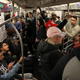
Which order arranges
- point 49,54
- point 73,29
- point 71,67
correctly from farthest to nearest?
point 73,29 → point 49,54 → point 71,67

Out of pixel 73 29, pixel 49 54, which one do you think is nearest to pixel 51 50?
pixel 49 54

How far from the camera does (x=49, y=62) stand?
62.8 inches

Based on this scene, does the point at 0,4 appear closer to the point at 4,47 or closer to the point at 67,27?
the point at 4,47

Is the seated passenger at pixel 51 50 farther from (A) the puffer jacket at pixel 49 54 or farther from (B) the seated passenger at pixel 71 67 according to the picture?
(B) the seated passenger at pixel 71 67

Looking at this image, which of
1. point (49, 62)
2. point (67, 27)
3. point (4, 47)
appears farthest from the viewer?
point (67, 27)

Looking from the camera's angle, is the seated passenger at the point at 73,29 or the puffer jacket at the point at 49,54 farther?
the seated passenger at the point at 73,29

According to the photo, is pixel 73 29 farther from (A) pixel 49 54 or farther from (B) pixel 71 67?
(B) pixel 71 67

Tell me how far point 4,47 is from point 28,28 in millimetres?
2280

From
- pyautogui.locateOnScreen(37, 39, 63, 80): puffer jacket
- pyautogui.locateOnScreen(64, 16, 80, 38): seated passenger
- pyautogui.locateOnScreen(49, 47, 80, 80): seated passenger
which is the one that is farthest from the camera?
pyautogui.locateOnScreen(64, 16, 80, 38): seated passenger

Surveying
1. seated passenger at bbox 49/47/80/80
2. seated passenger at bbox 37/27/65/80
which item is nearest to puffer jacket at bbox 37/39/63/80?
seated passenger at bbox 37/27/65/80

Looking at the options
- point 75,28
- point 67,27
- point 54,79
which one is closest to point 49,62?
point 54,79

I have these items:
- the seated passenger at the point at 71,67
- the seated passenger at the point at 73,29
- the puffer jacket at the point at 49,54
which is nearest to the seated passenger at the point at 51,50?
the puffer jacket at the point at 49,54

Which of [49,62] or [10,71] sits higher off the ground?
[49,62]

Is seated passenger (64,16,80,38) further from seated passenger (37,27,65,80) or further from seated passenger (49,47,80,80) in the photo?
seated passenger (49,47,80,80)
